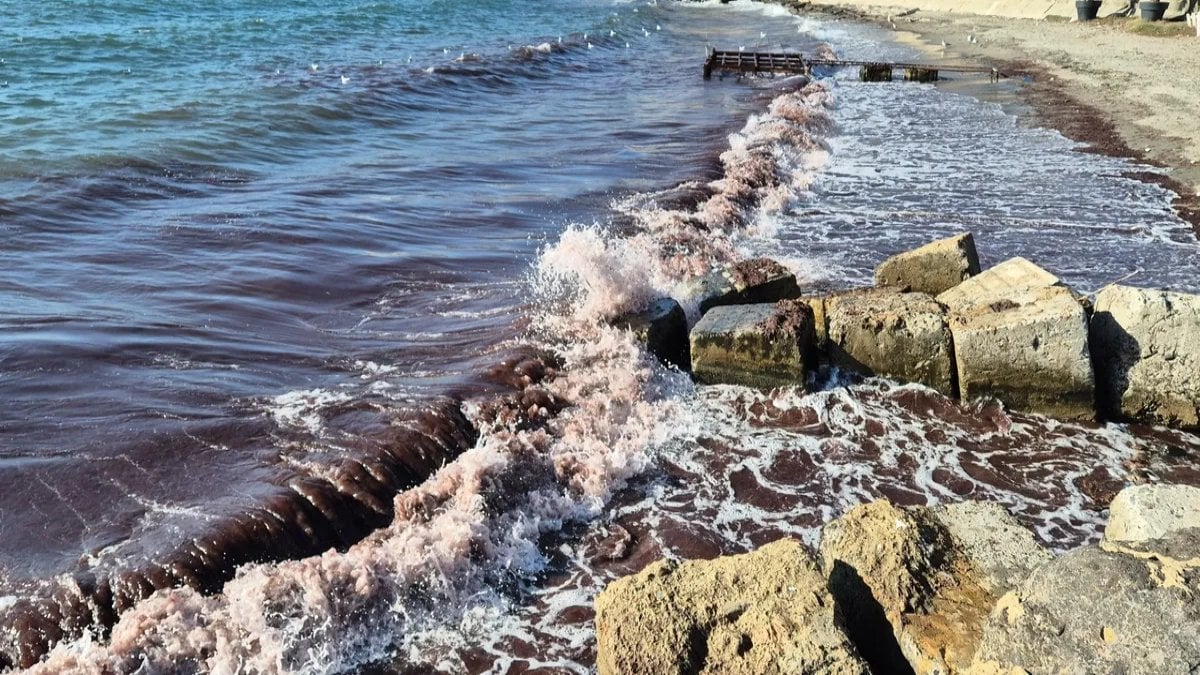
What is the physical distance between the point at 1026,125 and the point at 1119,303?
13.2 m

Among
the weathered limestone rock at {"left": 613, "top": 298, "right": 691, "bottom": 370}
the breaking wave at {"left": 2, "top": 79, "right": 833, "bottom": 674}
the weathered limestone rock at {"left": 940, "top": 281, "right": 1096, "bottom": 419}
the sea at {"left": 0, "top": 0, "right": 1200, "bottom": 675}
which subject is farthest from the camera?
the weathered limestone rock at {"left": 613, "top": 298, "right": 691, "bottom": 370}

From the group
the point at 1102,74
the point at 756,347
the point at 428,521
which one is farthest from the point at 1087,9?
the point at 428,521

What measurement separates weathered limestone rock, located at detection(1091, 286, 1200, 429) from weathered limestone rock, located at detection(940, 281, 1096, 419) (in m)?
0.26

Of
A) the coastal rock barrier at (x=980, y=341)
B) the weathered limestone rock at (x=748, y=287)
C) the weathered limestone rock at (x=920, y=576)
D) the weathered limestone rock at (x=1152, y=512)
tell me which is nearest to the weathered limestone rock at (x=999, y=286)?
the coastal rock barrier at (x=980, y=341)

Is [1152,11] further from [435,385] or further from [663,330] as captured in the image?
[435,385]

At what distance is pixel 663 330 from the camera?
7668 millimetres

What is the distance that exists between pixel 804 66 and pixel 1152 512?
983 inches

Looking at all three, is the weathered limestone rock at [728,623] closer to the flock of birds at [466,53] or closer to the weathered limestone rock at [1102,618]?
the weathered limestone rock at [1102,618]

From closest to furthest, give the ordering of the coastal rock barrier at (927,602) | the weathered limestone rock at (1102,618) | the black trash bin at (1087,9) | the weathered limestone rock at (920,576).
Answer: the weathered limestone rock at (1102,618), the coastal rock barrier at (927,602), the weathered limestone rock at (920,576), the black trash bin at (1087,9)

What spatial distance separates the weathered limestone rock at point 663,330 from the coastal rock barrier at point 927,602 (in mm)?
3493

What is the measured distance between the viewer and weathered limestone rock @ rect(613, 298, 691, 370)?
7.62 meters

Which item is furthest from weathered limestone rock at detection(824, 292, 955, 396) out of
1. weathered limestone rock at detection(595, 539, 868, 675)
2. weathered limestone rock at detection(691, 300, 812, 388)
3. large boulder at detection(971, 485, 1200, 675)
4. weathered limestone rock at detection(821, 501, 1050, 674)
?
weathered limestone rock at detection(595, 539, 868, 675)

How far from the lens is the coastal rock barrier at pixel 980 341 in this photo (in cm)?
653

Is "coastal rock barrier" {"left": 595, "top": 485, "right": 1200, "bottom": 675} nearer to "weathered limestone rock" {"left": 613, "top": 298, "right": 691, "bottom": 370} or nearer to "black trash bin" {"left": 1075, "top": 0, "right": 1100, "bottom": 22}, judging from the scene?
"weathered limestone rock" {"left": 613, "top": 298, "right": 691, "bottom": 370}
